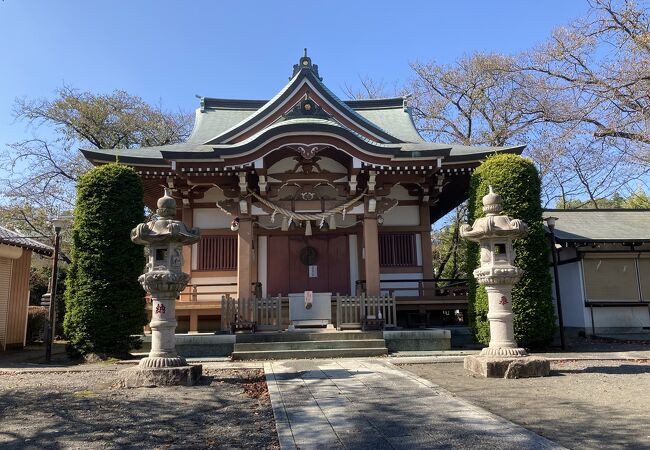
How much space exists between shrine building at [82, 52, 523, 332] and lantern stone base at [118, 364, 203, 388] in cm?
490

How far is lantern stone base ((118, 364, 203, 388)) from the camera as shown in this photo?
22.9 feet

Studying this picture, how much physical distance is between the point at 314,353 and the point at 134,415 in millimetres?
5509

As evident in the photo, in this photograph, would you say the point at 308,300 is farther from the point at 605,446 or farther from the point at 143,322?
the point at 605,446

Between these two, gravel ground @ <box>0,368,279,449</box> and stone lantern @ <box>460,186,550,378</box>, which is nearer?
gravel ground @ <box>0,368,279,449</box>

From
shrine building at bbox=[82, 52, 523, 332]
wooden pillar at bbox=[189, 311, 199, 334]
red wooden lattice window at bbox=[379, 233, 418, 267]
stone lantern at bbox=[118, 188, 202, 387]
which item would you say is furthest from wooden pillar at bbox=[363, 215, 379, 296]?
stone lantern at bbox=[118, 188, 202, 387]

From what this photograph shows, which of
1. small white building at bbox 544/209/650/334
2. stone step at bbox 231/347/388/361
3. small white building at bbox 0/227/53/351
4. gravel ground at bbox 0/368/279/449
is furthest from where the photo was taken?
small white building at bbox 544/209/650/334

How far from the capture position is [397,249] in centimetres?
1509

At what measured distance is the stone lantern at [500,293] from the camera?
745 cm

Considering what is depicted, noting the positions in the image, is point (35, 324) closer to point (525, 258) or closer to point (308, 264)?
point (308, 264)

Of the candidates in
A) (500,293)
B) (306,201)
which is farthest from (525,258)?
(306,201)

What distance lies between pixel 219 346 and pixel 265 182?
183 inches

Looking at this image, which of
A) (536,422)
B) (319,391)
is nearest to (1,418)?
A: (319,391)

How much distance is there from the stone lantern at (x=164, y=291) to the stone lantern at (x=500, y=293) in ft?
15.9

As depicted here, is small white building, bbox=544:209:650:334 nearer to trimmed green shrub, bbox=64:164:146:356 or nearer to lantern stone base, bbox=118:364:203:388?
lantern stone base, bbox=118:364:203:388
